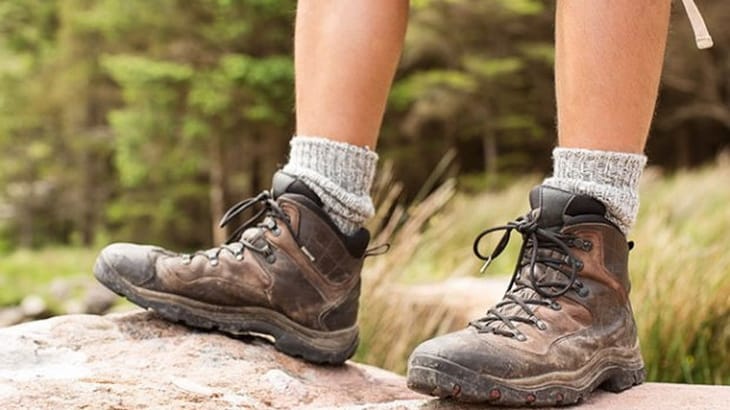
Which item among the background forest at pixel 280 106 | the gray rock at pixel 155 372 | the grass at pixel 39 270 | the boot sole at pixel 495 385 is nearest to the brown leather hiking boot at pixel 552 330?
the boot sole at pixel 495 385

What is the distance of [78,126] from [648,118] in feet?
66.7

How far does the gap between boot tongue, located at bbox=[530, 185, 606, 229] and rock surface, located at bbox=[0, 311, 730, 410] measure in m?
0.25

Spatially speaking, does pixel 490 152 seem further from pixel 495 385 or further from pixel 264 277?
pixel 495 385

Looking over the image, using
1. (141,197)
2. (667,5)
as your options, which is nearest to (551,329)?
(667,5)

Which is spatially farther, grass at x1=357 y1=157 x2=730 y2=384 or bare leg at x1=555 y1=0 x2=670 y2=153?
grass at x1=357 y1=157 x2=730 y2=384

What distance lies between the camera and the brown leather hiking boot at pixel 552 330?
1.17 metres

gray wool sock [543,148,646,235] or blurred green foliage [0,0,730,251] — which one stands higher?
gray wool sock [543,148,646,235]

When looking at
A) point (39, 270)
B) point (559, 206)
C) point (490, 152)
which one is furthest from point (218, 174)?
point (559, 206)

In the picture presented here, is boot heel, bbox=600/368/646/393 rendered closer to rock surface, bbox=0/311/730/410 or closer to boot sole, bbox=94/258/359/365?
rock surface, bbox=0/311/730/410

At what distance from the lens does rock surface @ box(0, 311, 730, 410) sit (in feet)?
3.98

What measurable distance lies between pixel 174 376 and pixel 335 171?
1.32 feet

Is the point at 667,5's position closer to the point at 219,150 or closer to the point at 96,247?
the point at 219,150

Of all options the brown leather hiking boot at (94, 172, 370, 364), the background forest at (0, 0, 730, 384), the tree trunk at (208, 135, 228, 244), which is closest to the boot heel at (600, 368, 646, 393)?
the brown leather hiking boot at (94, 172, 370, 364)

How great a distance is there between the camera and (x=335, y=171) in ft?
4.97
